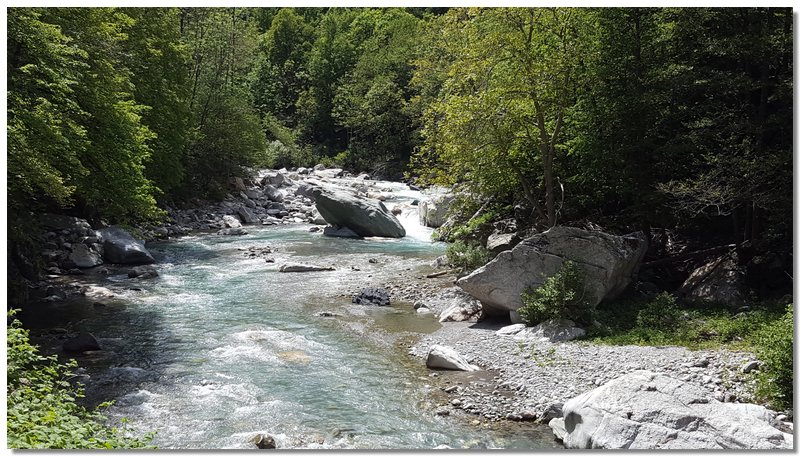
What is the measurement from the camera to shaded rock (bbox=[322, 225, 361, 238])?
2537 centimetres

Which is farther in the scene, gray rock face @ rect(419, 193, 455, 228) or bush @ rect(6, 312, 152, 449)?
gray rock face @ rect(419, 193, 455, 228)

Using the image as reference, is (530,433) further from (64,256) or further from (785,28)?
(64,256)

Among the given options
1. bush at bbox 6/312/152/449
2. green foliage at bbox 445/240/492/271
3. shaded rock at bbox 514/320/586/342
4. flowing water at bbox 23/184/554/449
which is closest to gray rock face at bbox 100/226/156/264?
flowing water at bbox 23/184/554/449

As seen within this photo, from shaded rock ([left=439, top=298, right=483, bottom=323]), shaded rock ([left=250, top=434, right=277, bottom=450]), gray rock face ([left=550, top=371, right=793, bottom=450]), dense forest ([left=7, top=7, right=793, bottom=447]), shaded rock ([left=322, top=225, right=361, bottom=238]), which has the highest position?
dense forest ([left=7, top=7, right=793, bottom=447])

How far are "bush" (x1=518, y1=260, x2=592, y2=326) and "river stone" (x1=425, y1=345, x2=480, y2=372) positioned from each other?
1.94m

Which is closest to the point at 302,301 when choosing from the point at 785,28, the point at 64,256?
the point at 64,256

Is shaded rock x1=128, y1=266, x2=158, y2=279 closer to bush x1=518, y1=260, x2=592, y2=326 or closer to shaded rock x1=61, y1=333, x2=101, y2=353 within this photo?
shaded rock x1=61, y1=333, x2=101, y2=353

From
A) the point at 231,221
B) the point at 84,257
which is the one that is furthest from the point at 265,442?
the point at 231,221

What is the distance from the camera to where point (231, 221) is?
28.4 m

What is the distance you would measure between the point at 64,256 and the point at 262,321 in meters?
8.11

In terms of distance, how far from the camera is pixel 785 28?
36.0ft

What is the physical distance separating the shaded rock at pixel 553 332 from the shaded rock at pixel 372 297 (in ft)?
13.3

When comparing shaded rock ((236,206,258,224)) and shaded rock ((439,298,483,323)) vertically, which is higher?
shaded rock ((439,298,483,323))

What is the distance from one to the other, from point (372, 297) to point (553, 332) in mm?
4976
